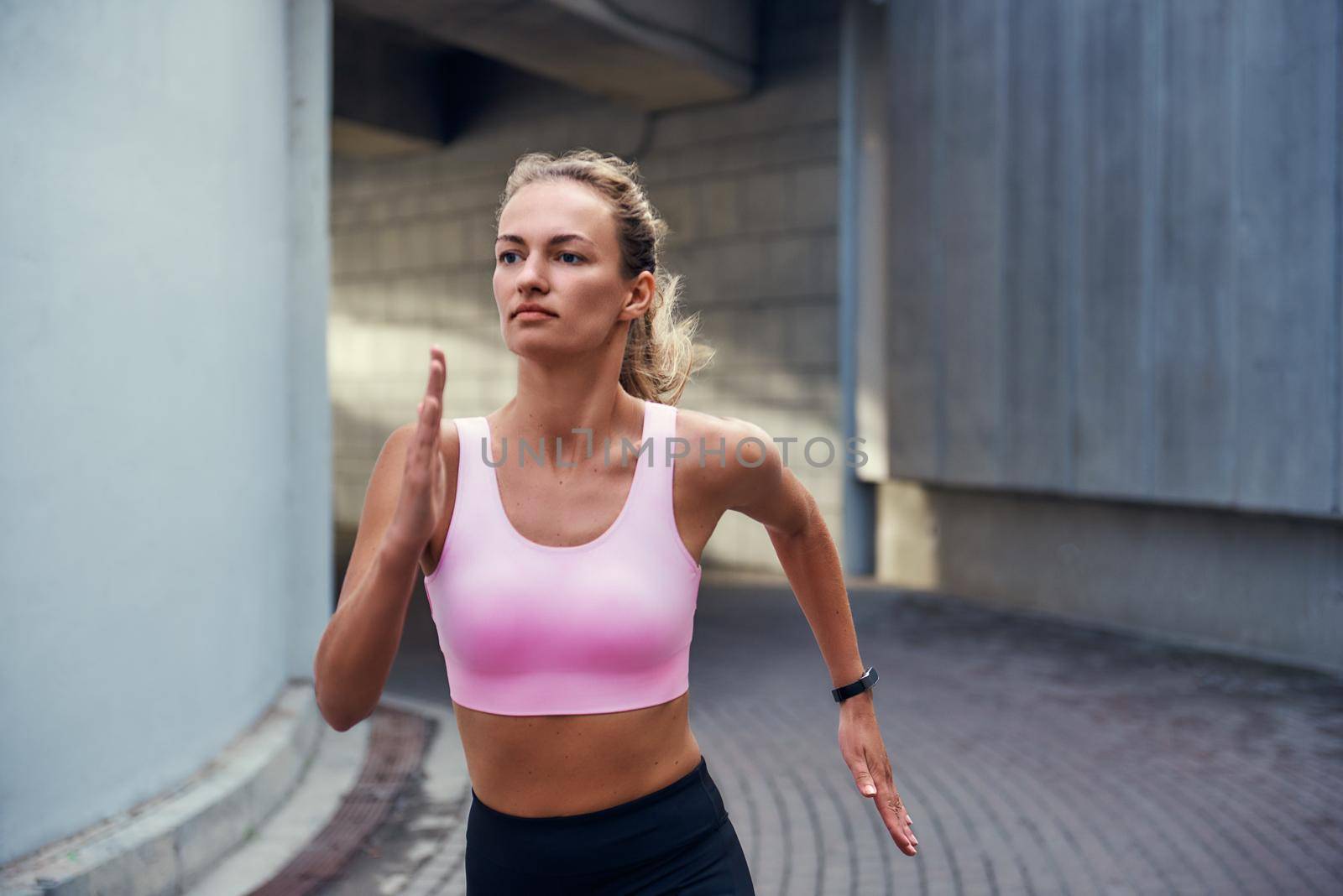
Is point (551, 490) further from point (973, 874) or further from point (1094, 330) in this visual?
point (1094, 330)

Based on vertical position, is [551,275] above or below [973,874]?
above

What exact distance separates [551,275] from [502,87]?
11.1 metres

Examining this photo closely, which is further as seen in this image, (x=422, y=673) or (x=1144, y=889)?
(x=422, y=673)

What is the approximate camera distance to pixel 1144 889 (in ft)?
13.1

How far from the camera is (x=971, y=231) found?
9.20m

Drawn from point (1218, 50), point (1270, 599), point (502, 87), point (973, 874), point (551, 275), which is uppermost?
point (502, 87)

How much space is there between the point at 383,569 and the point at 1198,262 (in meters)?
6.90

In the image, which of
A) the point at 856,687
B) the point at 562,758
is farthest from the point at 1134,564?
the point at 562,758

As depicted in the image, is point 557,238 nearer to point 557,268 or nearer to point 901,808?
point 557,268

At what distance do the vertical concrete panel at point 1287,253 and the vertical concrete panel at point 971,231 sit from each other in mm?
2095

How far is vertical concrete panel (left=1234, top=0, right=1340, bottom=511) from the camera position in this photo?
6578mm

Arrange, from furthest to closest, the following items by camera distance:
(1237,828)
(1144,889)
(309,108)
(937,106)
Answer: (937,106)
(309,108)
(1237,828)
(1144,889)

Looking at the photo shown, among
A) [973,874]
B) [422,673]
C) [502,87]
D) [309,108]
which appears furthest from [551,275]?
[502,87]

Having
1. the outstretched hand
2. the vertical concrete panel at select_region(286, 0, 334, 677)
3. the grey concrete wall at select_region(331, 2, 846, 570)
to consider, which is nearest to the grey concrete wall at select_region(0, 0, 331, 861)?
the vertical concrete panel at select_region(286, 0, 334, 677)
